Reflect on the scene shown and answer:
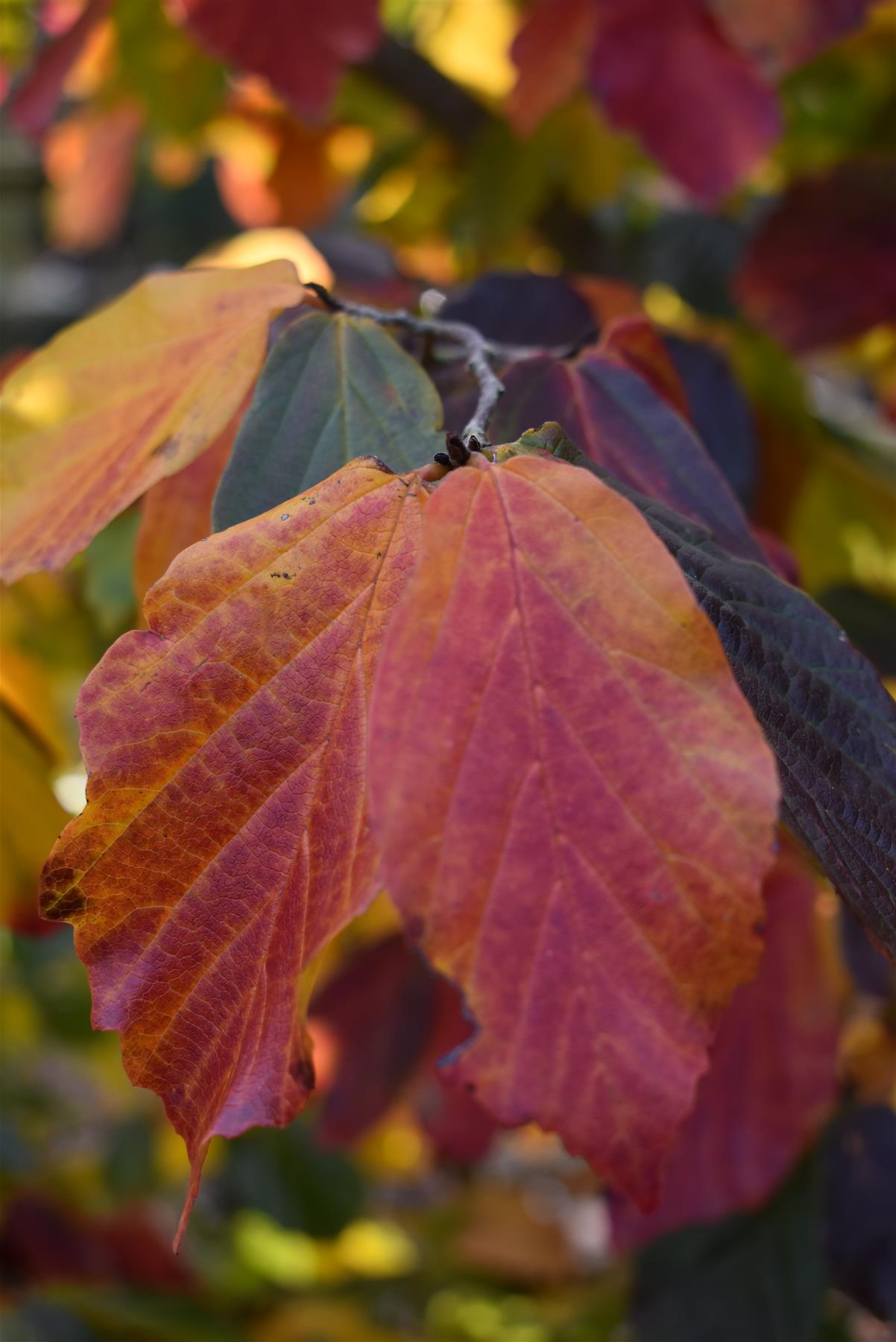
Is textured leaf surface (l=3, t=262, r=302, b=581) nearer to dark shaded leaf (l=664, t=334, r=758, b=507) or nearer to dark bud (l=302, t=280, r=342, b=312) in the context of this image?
dark bud (l=302, t=280, r=342, b=312)

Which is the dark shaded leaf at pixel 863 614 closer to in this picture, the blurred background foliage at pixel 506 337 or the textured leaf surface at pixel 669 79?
the blurred background foliage at pixel 506 337

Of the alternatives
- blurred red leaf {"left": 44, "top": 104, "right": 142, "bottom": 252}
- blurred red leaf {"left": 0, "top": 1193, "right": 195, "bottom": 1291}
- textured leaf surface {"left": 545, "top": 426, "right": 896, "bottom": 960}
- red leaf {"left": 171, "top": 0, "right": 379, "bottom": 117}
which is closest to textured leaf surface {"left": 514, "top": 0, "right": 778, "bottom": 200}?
red leaf {"left": 171, "top": 0, "right": 379, "bottom": 117}

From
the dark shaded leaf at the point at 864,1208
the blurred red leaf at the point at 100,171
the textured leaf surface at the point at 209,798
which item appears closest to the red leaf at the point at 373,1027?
the dark shaded leaf at the point at 864,1208

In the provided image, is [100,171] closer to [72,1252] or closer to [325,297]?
[325,297]

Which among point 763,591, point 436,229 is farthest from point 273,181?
point 763,591

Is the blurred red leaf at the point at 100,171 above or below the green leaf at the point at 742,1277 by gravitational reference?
above

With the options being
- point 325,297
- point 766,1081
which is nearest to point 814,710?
point 325,297
